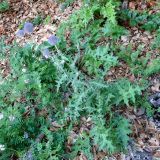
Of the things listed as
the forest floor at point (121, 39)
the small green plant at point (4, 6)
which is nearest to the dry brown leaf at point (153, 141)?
the forest floor at point (121, 39)

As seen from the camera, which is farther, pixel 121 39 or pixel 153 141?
pixel 121 39

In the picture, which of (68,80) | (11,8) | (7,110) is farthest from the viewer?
(11,8)

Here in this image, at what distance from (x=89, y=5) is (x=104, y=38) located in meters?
0.59

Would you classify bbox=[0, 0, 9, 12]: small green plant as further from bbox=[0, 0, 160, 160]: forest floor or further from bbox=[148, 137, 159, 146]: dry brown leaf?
bbox=[148, 137, 159, 146]: dry brown leaf

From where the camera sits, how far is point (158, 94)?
413 centimetres

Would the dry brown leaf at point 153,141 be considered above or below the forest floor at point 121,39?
below

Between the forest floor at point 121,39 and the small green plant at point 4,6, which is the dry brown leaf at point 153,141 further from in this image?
the small green plant at point 4,6

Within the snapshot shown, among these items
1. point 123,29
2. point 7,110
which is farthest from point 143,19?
point 7,110

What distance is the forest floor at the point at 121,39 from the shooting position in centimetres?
383

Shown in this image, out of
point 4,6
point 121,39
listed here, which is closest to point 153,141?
point 121,39

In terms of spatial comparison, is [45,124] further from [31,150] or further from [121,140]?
[121,140]

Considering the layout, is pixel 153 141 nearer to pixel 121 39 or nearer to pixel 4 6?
pixel 121 39

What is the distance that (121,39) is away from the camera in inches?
191

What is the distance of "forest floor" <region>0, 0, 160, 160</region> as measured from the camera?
383cm
